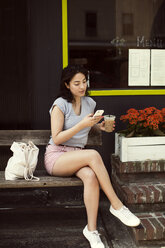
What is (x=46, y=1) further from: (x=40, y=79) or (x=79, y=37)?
(x=40, y=79)

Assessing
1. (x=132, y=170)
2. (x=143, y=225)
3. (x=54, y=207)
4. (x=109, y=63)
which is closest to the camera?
(x=143, y=225)

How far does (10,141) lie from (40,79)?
3.23ft

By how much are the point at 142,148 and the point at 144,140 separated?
0.10 metres

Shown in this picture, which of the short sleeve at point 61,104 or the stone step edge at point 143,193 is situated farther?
the stone step edge at point 143,193

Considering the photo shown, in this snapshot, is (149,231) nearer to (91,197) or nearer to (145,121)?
(91,197)

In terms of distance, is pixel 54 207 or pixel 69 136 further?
pixel 54 207

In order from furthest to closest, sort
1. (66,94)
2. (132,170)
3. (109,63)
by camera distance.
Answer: (109,63) → (132,170) → (66,94)

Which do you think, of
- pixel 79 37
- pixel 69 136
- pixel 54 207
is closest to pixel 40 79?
pixel 79 37

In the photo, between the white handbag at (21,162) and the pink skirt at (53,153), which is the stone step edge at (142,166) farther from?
the white handbag at (21,162)

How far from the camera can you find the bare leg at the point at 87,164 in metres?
3.08

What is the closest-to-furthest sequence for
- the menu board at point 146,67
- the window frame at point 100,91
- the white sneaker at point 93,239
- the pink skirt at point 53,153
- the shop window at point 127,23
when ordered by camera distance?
the white sneaker at point 93,239, the pink skirt at point 53,153, the window frame at point 100,91, the shop window at point 127,23, the menu board at point 146,67

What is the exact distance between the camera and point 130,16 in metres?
4.32

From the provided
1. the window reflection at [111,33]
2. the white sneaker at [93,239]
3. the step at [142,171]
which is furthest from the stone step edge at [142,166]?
the window reflection at [111,33]

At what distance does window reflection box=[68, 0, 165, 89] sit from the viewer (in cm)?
424
